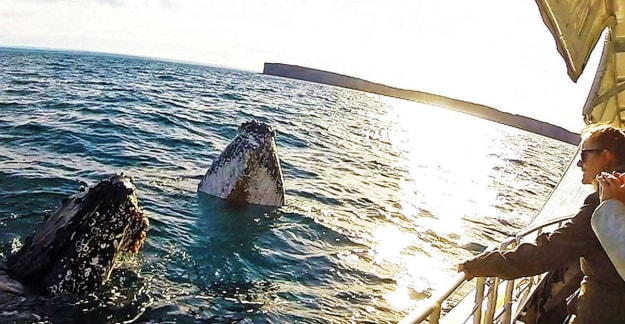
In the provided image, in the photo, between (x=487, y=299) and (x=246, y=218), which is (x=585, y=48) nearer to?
(x=487, y=299)

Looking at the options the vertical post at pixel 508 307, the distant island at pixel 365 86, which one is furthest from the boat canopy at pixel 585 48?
the distant island at pixel 365 86

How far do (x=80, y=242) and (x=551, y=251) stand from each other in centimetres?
519

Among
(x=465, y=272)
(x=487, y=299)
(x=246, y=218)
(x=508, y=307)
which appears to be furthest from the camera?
(x=246, y=218)

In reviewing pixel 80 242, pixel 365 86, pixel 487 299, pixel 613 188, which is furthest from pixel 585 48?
pixel 365 86

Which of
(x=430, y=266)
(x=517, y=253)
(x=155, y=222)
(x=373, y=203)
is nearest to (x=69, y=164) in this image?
(x=155, y=222)

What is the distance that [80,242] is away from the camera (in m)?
6.53

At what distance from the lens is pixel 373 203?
46.0 ft

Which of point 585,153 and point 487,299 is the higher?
point 585,153

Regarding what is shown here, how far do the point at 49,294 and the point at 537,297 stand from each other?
4.89m

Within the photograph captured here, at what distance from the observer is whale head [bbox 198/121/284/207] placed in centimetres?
1148

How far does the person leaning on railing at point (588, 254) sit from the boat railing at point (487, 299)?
0.32 metres

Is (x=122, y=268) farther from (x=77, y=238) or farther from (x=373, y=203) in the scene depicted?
(x=373, y=203)

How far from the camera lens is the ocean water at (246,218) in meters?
7.20

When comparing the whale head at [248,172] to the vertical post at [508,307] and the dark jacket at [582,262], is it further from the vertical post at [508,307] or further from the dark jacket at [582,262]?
the dark jacket at [582,262]
